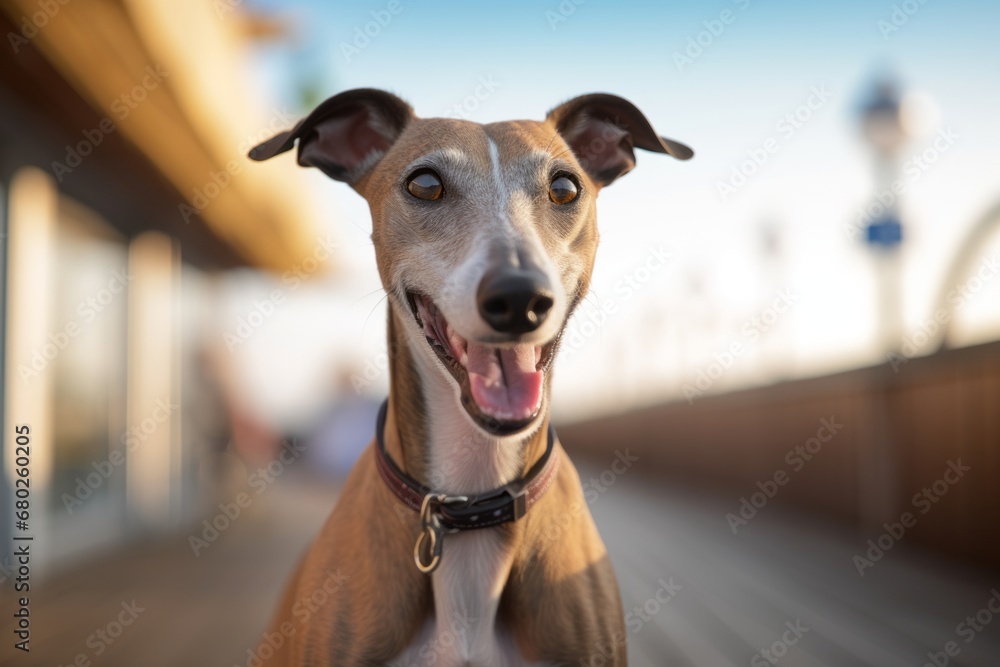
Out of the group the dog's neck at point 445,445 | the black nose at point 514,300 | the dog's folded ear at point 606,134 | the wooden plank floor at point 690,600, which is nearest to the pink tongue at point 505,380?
the black nose at point 514,300

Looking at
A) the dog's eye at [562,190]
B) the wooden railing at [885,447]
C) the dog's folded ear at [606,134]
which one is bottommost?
the wooden railing at [885,447]

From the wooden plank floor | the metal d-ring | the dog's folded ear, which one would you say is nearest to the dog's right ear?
the dog's folded ear

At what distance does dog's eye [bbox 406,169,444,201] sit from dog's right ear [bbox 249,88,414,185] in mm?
420

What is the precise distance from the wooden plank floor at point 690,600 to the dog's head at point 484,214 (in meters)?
2.47

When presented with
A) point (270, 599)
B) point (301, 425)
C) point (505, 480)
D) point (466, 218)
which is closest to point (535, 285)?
point (466, 218)

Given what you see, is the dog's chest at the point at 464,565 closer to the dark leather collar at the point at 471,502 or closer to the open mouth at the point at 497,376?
the dark leather collar at the point at 471,502

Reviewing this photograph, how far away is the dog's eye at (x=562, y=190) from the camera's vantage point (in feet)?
7.70

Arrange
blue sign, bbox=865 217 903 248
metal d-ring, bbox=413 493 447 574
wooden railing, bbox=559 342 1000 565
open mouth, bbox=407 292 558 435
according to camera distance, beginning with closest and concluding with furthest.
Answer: open mouth, bbox=407 292 558 435 → metal d-ring, bbox=413 493 447 574 → wooden railing, bbox=559 342 1000 565 → blue sign, bbox=865 217 903 248

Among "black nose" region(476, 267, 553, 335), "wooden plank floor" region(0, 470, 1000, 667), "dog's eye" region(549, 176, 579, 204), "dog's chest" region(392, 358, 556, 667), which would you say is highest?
"dog's eye" region(549, 176, 579, 204)

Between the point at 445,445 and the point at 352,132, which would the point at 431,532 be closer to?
the point at 445,445

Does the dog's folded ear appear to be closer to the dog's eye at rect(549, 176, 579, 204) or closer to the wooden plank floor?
the dog's eye at rect(549, 176, 579, 204)

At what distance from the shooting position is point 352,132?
2748mm

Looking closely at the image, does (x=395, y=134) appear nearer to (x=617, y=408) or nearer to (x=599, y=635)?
(x=599, y=635)

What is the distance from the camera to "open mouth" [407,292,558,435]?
1.98m
